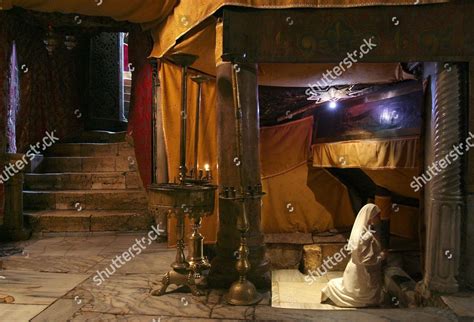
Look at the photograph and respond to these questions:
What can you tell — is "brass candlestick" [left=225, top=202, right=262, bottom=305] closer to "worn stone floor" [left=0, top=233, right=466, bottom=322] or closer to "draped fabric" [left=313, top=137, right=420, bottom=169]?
"worn stone floor" [left=0, top=233, right=466, bottom=322]

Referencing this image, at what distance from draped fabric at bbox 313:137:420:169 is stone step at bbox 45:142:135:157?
430cm

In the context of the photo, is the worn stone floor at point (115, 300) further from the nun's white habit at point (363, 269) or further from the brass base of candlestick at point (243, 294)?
the nun's white habit at point (363, 269)

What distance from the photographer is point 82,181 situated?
322 inches

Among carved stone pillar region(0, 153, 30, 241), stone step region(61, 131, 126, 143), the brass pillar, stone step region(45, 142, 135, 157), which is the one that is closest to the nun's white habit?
the brass pillar

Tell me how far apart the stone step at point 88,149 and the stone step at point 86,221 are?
1.83m

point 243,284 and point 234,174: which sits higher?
point 234,174

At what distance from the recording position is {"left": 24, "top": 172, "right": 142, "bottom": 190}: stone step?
804 cm

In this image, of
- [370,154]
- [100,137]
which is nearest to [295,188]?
[370,154]

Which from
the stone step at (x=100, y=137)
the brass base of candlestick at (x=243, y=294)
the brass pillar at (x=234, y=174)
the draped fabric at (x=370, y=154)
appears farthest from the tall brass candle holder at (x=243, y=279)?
the stone step at (x=100, y=137)

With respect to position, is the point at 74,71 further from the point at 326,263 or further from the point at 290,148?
the point at 326,263

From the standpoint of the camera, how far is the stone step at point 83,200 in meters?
7.66

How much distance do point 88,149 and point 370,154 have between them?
608cm

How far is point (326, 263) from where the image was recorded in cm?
796

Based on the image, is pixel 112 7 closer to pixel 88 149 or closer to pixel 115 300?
pixel 115 300
